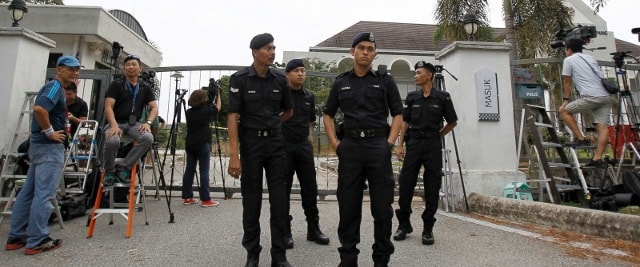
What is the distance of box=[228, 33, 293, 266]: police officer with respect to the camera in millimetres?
2916

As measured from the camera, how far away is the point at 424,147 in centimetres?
391

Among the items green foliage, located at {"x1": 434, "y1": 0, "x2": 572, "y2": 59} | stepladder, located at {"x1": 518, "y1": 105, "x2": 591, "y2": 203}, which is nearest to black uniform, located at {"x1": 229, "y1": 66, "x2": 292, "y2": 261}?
stepladder, located at {"x1": 518, "y1": 105, "x2": 591, "y2": 203}

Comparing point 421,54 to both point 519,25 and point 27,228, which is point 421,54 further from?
point 27,228

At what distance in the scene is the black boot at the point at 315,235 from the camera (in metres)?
3.61

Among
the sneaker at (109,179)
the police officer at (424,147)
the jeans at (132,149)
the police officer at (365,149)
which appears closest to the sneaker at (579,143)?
the police officer at (424,147)

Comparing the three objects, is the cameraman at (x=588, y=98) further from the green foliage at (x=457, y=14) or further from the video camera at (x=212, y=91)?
the green foliage at (x=457, y=14)

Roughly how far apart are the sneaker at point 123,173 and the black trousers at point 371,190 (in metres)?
2.80

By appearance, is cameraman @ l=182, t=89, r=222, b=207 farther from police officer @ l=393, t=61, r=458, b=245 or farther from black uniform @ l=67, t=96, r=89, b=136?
police officer @ l=393, t=61, r=458, b=245

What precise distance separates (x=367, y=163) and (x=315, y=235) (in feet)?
4.24

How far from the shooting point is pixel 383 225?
2.74m

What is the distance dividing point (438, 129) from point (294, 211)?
245 centimetres

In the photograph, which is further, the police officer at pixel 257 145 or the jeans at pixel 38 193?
the jeans at pixel 38 193

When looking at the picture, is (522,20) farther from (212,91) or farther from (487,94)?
(212,91)

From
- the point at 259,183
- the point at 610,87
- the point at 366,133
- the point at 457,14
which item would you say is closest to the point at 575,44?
the point at 610,87
